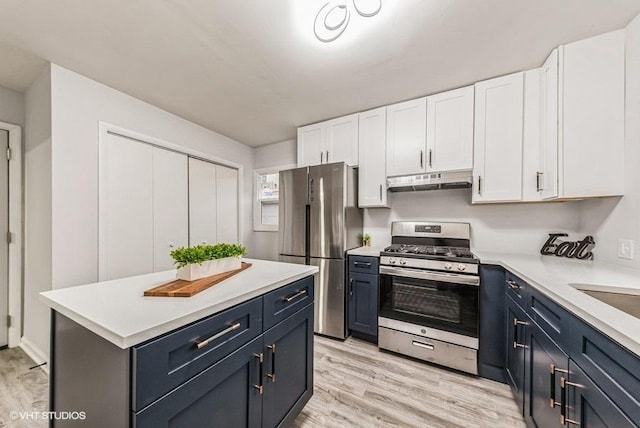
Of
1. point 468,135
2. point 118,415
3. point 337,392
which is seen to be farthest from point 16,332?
point 468,135

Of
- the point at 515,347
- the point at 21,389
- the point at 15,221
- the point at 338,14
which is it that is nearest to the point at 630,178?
the point at 515,347

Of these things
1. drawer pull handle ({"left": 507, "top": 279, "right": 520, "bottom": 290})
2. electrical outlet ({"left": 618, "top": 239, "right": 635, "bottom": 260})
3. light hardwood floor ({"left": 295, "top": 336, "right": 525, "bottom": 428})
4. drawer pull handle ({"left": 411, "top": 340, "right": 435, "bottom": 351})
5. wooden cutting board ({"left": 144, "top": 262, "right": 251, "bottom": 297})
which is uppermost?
electrical outlet ({"left": 618, "top": 239, "right": 635, "bottom": 260})

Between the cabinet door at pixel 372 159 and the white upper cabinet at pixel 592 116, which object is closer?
the white upper cabinet at pixel 592 116

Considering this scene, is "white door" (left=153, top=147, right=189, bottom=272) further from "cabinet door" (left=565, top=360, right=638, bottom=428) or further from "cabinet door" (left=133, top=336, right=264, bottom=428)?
"cabinet door" (left=565, top=360, right=638, bottom=428)

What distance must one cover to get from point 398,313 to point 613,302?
4.47 feet

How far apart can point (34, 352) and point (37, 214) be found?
1254 mm

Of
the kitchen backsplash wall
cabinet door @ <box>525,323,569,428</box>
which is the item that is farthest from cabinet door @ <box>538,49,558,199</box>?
cabinet door @ <box>525,323,569,428</box>

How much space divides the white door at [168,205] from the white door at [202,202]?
73 mm

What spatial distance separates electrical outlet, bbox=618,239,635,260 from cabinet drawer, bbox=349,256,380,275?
1596 millimetres

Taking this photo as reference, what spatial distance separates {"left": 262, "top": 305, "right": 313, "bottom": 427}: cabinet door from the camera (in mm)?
1143

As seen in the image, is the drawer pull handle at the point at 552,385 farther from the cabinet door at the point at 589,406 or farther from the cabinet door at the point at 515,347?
the cabinet door at the point at 515,347

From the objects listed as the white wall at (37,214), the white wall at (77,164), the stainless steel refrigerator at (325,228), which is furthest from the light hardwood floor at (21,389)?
the stainless steel refrigerator at (325,228)

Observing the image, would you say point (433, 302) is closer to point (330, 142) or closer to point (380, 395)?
point (380, 395)

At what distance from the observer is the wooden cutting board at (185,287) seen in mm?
953
